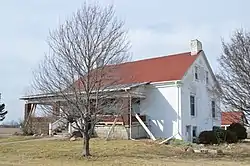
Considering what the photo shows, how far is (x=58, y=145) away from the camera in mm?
22234

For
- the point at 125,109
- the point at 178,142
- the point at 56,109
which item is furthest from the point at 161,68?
the point at 56,109

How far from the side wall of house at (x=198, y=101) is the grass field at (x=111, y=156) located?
6154 millimetres

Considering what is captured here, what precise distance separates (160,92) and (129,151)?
956 cm

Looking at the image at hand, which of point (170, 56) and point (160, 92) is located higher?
point (170, 56)

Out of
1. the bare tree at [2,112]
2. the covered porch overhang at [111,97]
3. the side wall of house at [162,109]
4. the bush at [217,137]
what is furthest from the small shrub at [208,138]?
the bare tree at [2,112]

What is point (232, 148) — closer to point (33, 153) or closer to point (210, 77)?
point (210, 77)

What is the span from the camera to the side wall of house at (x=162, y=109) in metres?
27.8

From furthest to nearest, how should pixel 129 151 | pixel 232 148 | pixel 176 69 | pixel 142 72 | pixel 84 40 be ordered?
1. pixel 142 72
2. pixel 176 69
3. pixel 232 148
4. pixel 129 151
5. pixel 84 40

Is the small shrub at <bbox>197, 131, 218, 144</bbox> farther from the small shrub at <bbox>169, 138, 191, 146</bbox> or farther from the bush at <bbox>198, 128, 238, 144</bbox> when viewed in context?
the small shrub at <bbox>169, 138, 191, 146</bbox>

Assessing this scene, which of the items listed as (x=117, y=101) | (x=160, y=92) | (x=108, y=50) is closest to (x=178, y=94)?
(x=160, y=92)

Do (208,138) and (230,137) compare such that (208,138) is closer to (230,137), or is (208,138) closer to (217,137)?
(217,137)

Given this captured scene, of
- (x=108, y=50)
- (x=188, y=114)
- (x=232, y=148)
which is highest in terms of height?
(x=108, y=50)

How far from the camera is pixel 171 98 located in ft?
92.3

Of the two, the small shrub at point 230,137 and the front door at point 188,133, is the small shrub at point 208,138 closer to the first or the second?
the front door at point 188,133
